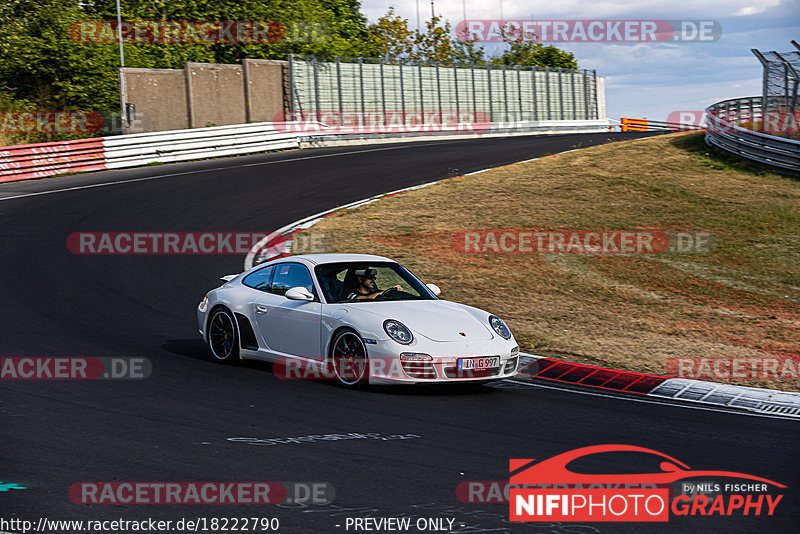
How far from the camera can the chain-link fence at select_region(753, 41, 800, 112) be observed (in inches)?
935

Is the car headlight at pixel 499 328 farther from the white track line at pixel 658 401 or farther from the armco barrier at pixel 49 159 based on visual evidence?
the armco barrier at pixel 49 159

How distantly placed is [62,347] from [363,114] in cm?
3113

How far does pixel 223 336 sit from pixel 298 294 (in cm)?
150

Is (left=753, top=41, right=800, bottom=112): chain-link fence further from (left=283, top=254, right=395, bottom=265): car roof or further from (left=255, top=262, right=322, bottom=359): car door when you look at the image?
(left=255, top=262, right=322, bottom=359): car door

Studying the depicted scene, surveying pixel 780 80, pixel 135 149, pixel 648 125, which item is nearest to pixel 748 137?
pixel 780 80

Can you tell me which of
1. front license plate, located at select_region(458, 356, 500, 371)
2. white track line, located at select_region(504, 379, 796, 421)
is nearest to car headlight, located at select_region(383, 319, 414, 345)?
front license plate, located at select_region(458, 356, 500, 371)

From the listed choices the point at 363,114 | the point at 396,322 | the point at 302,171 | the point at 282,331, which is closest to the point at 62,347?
the point at 282,331

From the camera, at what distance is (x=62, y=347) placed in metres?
10.2

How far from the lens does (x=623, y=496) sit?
221 inches

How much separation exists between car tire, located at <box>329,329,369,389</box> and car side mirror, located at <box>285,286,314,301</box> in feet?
1.77

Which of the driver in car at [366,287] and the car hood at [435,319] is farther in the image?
the driver in car at [366,287]

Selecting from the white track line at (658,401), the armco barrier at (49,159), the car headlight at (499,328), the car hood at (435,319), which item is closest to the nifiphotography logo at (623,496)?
the white track line at (658,401)

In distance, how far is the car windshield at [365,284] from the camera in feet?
31.1

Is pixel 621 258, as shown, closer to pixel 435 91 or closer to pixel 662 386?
pixel 662 386
